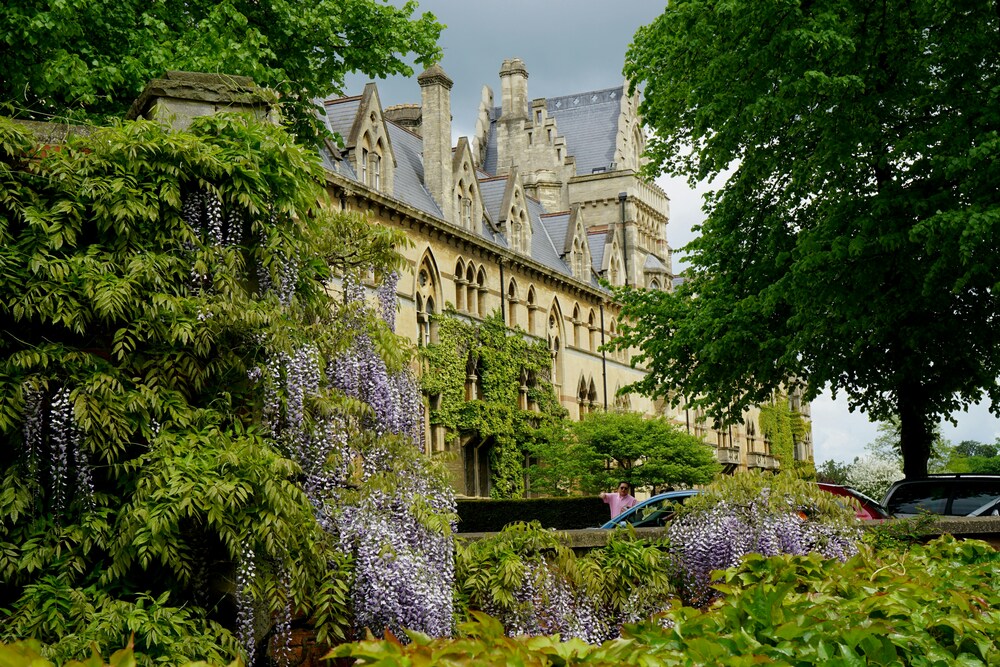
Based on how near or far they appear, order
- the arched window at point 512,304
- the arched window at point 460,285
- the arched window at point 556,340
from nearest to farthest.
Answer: the arched window at point 460,285 < the arched window at point 512,304 < the arched window at point 556,340

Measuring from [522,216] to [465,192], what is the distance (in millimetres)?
4984

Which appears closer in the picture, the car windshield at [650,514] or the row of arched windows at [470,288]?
the car windshield at [650,514]

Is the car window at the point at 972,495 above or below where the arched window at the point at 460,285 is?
below

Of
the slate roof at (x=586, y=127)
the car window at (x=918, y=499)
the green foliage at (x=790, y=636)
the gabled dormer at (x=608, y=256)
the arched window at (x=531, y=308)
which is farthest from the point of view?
the slate roof at (x=586, y=127)

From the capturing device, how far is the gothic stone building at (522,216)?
115 feet

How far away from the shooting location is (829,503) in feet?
35.7

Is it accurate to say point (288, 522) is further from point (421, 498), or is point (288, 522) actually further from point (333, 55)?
point (333, 55)

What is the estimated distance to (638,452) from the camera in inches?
1615

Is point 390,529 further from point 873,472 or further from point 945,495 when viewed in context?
point 873,472

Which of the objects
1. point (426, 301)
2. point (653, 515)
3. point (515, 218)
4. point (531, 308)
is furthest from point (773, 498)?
point (515, 218)

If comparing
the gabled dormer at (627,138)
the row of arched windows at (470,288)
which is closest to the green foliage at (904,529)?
the row of arched windows at (470,288)

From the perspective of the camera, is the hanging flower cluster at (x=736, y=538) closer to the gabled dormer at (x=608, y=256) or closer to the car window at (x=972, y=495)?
the car window at (x=972, y=495)

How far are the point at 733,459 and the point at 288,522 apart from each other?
2293 inches

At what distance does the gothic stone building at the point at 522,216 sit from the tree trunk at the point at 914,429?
484 cm
